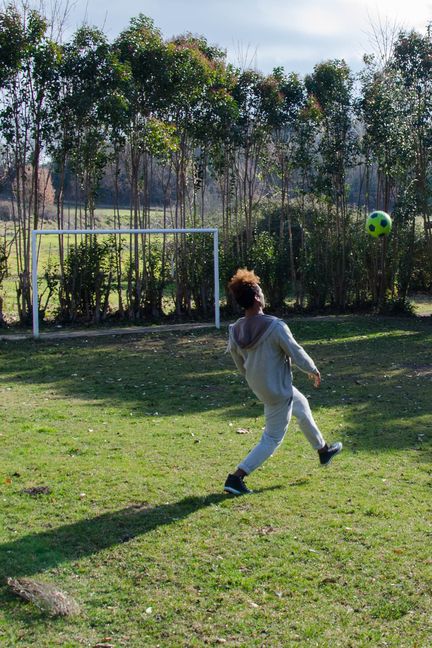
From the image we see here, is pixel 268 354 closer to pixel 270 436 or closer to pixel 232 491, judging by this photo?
pixel 270 436

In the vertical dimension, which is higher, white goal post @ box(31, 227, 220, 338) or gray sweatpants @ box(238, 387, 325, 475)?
white goal post @ box(31, 227, 220, 338)

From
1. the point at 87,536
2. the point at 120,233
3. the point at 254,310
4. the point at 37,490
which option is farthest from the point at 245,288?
the point at 120,233

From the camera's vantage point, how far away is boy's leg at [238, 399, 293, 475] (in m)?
6.09

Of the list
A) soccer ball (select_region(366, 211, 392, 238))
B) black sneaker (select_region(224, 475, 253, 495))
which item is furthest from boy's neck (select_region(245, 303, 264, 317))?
soccer ball (select_region(366, 211, 392, 238))

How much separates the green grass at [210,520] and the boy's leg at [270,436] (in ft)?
0.90

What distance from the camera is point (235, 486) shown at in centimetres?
609

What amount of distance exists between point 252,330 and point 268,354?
0.70ft

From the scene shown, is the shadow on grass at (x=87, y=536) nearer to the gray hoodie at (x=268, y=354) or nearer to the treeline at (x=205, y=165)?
the gray hoodie at (x=268, y=354)

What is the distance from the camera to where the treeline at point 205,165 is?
15.7 metres

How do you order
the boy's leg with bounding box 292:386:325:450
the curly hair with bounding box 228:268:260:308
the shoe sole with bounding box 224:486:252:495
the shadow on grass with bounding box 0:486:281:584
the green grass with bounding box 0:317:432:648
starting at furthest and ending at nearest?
the boy's leg with bounding box 292:386:325:450 → the shoe sole with bounding box 224:486:252:495 → the curly hair with bounding box 228:268:260:308 → the shadow on grass with bounding box 0:486:281:584 → the green grass with bounding box 0:317:432:648

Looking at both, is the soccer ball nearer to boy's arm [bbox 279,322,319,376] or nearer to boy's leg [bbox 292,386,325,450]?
boy's leg [bbox 292,386,325,450]

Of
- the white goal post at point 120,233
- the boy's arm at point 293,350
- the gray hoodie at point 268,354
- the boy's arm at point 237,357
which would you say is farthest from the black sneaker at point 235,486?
the white goal post at point 120,233

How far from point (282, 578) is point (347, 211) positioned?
14.5 meters

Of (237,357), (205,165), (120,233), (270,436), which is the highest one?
(205,165)
